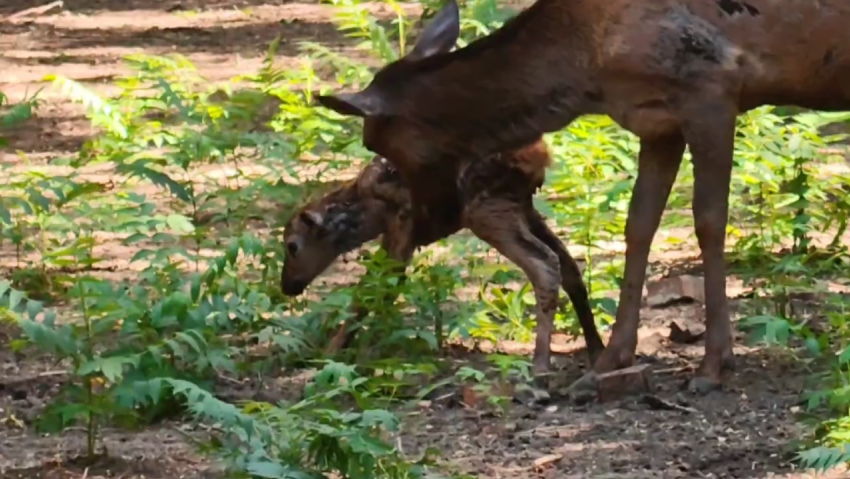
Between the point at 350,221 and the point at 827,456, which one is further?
the point at 350,221

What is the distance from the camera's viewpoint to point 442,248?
849cm

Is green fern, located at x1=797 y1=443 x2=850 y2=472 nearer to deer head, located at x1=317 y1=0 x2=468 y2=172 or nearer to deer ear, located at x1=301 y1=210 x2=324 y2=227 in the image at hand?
deer head, located at x1=317 y1=0 x2=468 y2=172

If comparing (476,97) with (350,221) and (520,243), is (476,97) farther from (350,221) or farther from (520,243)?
(350,221)

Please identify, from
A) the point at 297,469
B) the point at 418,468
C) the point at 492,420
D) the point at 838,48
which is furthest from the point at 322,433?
the point at 838,48

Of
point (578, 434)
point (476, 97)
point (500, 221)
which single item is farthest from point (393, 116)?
point (578, 434)

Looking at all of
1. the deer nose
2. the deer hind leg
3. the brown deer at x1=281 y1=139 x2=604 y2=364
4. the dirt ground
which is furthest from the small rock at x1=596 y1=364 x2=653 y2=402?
the deer nose

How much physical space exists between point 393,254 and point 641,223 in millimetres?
1261

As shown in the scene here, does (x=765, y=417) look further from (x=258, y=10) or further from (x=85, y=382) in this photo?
(x=258, y=10)

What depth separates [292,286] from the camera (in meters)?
7.85

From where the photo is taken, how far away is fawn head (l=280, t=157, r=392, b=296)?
7.84m

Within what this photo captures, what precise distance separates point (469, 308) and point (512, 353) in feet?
0.91

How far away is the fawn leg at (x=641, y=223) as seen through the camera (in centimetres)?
675

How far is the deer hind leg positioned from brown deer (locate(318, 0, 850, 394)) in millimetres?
342

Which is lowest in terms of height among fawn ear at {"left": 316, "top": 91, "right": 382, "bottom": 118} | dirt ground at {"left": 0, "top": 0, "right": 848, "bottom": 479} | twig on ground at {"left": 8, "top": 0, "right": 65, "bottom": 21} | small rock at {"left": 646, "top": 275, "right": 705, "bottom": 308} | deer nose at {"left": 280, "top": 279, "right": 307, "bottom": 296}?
dirt ground at {"left": 0, "top": 0, "right": 848, "bottom": 479}
